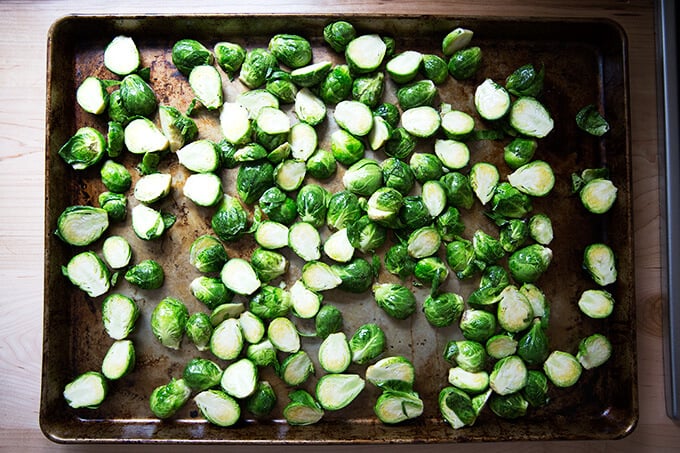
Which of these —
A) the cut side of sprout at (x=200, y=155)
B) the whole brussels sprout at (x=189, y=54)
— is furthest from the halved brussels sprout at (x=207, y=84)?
the cut side of sprout at (x=200, y=155)

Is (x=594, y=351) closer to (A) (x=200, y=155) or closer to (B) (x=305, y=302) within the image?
(B) (x=305, y=302)

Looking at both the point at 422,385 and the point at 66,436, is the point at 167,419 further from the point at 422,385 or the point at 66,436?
the point at 422,385

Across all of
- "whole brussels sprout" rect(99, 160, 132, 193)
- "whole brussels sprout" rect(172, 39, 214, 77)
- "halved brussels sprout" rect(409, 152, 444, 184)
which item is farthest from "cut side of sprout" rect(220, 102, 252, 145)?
"halved brussels sprout" rect(409, 152, 444, 184)

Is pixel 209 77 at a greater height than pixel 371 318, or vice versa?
pixel 209 77

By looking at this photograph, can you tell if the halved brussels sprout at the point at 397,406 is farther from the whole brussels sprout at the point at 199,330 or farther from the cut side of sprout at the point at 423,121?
the cut side of sprout at the point at 423,121

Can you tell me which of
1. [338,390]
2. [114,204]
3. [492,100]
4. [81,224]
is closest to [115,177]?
[114,204]

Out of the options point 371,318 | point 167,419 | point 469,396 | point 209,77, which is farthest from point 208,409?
point 209,77
